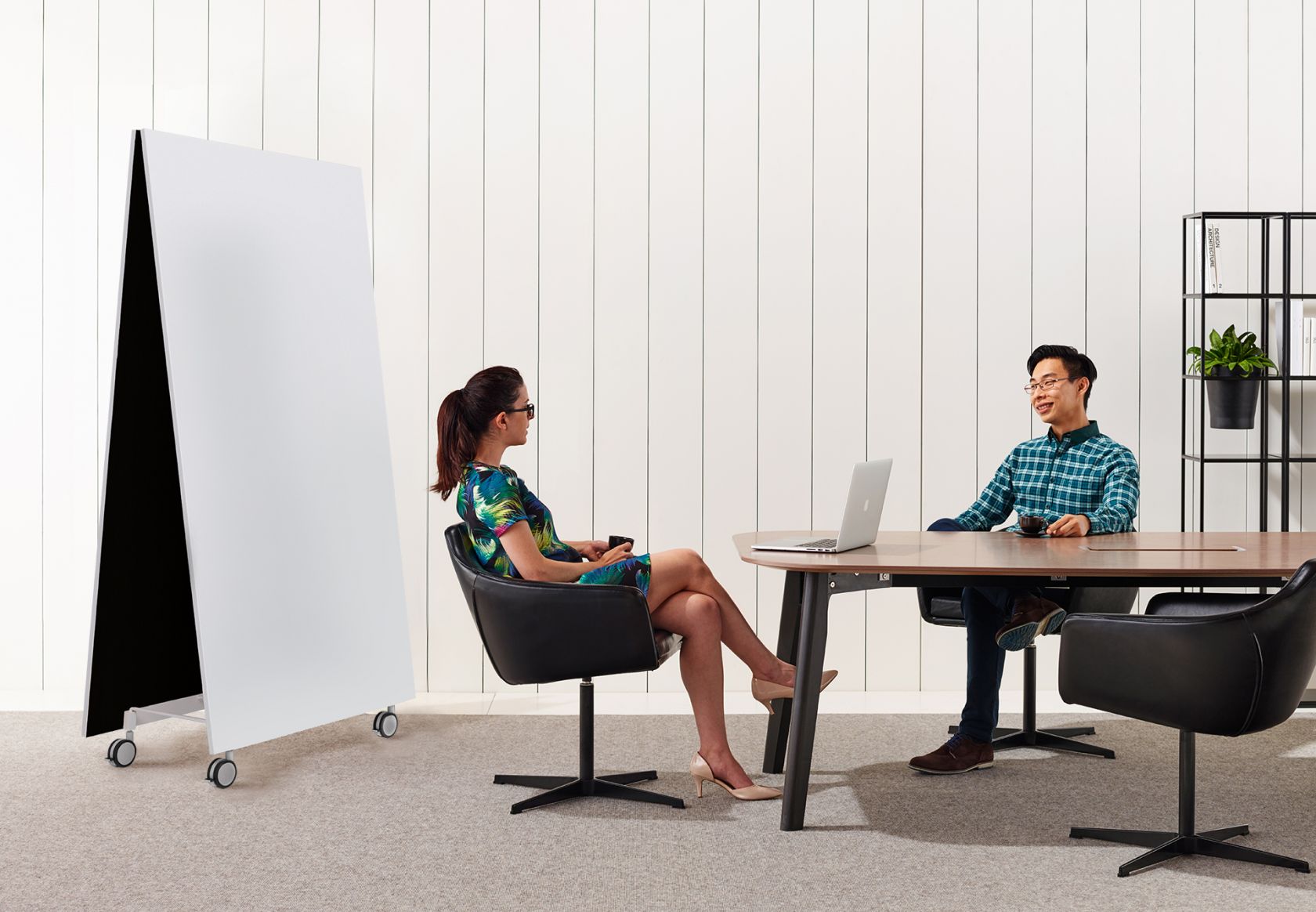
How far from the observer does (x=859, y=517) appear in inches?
124

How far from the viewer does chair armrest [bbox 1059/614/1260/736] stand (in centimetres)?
254

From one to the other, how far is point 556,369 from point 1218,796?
9.07 feet

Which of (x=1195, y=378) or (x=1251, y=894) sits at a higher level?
(x=1195, y=378)

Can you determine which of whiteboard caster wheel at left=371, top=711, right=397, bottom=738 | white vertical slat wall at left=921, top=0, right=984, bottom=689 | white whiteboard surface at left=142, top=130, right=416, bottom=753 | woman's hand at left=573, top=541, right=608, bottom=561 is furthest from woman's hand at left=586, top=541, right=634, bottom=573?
white vertical slat wall at left=921, top=0, right=984, bottom=689

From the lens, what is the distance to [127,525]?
3658 mm

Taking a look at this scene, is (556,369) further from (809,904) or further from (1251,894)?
(1251,894)

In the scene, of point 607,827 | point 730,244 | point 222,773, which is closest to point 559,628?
point 607,827

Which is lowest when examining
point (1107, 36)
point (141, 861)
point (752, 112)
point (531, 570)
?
point (141, 861)

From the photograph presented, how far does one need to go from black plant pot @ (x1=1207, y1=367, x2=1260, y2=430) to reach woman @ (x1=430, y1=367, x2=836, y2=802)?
2.14 meters

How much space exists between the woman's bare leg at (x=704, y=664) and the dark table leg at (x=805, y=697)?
0.91 ft

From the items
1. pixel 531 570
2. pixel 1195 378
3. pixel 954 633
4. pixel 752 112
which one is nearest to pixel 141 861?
pixel 531 570

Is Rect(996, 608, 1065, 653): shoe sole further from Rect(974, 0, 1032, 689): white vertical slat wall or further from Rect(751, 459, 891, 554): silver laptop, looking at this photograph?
Rect(974, 0, 1032, 689): white vertical slat wall

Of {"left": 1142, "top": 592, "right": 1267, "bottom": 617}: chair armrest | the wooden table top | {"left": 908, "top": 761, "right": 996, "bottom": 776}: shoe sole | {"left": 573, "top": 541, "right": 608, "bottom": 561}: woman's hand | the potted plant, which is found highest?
the potted plant

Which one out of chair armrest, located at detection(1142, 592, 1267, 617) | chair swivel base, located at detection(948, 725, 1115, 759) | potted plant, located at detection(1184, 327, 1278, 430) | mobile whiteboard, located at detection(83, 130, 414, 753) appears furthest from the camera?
potted plant, located at detection(1184, 327, 1278, 430)
